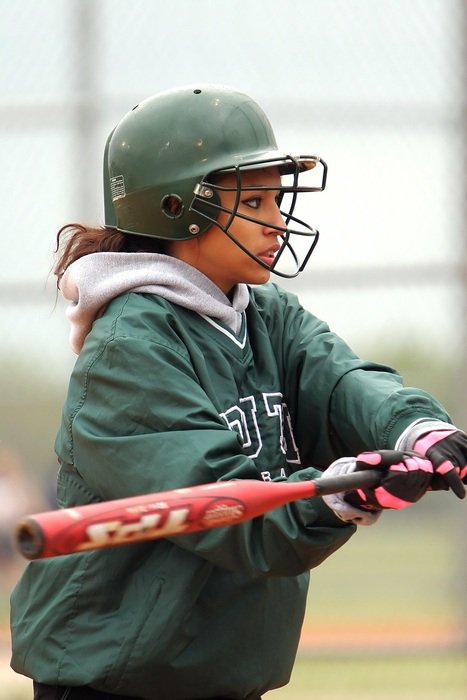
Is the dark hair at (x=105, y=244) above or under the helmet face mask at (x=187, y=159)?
under

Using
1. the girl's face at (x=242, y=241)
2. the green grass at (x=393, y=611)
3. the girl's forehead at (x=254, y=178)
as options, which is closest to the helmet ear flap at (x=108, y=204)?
the girl's face at (x=242, y=241)

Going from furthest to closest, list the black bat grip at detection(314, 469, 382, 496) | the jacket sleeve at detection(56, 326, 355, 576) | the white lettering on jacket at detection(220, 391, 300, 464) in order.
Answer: the white lettering on jacket at detection(220, 391, 300, 464) → the jacket sleeve at detection(56, 326, 355, 576) → the black bat grip at detection(314, 469, 382, 496)

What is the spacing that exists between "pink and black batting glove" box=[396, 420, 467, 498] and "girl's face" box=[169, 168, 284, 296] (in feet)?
1.63

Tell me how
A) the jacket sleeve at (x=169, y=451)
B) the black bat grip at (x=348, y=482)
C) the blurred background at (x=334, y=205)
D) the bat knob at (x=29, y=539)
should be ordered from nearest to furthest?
1. the bat knob at (x=29, y=539)
2. the black bat grip at (x=348, y=482)
3. the jacket sleeve at (x=169, y=451)
4. the blurred background at (x=334, y=205)

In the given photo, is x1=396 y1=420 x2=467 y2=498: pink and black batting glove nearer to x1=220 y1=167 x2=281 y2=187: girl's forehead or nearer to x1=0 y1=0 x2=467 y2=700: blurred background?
x1=220 y1=167 x2=281 y2=187: girl's forehead

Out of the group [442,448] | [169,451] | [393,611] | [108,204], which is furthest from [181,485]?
[393,611]

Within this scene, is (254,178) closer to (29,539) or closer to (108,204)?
(108,204)

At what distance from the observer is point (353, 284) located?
6.30m

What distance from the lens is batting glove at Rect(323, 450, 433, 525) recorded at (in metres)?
2.43

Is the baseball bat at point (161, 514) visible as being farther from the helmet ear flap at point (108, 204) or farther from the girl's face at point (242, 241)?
the helmet ear flap at point (108, 204)

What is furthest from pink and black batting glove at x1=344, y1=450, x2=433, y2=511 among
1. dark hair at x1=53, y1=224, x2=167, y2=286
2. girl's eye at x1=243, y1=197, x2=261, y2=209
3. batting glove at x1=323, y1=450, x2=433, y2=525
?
dark hair at x1=53, y1=224, x2=167, y2=286

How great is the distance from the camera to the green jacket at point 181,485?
2562 millimetres

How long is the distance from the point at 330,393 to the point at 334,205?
128 inches

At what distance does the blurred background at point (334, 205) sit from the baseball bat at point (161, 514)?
345 cm
